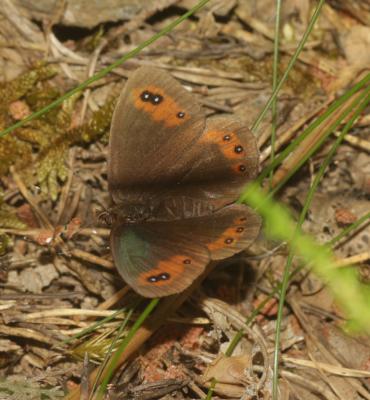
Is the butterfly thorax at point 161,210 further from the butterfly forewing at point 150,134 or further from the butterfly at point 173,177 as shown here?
the butterfly forewing at point 150,134

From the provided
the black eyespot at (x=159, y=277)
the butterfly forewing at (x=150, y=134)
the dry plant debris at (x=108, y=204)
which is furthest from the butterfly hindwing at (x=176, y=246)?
the dry plant debris at (x=108, y=204)

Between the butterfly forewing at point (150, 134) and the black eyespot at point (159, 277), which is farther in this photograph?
the butterfly forewing at point (150, 134)

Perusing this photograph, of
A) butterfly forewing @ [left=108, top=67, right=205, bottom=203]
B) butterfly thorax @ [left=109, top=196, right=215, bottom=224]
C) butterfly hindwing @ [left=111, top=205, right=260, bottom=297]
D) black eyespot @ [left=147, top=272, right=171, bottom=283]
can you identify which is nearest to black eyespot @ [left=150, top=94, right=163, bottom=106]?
butterfly forewing @ [left=108, top=67, right=205, bottom=203]

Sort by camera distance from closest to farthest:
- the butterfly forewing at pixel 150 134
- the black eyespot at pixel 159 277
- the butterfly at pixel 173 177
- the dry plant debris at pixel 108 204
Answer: the black eyespot at pixel 159 277 → the butterfly at pixel 173 177 → the butterfly forewing at pixel 150 134 → the dry plant debris at pixel 108 204

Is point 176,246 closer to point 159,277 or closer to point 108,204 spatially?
point 159,277

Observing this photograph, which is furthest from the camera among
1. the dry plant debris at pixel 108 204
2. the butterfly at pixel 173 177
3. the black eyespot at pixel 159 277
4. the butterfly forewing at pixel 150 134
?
the dry plant debris at pixel 108 204

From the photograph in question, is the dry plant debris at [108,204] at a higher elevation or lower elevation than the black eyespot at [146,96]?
lower

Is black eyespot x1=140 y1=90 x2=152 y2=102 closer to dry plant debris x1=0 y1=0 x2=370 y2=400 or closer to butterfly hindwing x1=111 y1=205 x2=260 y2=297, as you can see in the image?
butterfly hindwing x1=111 y1=205 x2=260 y2=297
